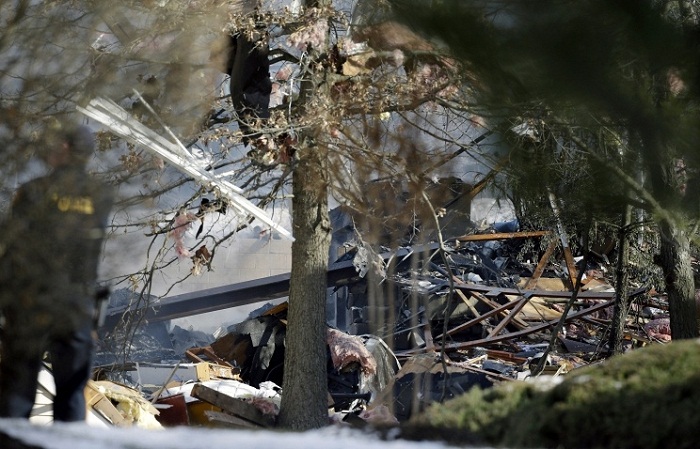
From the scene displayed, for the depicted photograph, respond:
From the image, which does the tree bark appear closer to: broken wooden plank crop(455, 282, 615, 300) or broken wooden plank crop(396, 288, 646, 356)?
broken wooden plank crop(396, 288, 646, 356)

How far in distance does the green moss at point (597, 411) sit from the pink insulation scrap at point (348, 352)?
571cm

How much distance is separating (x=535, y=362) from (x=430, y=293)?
5.73ft

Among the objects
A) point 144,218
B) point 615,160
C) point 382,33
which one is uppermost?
point 382,33

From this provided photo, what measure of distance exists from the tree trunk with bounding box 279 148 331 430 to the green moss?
15.0 feet

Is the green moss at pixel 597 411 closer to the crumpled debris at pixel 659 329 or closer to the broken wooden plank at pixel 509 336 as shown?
the broken wooden plank at pixel 509 336

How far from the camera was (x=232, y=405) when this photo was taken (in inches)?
237

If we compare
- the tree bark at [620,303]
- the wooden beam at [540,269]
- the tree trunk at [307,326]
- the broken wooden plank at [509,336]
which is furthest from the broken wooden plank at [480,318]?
the tree trunk at [307,326]

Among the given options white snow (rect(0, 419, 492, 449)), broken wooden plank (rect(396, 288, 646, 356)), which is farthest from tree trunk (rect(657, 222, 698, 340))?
white snow (rect(0, 419, 492, 449))

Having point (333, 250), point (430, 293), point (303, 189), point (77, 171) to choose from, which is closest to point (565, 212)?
point (303, 189)

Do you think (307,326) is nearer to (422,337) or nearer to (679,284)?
(422,337)

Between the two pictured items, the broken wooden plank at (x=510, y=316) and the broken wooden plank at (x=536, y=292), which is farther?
the broken wooden plank at (x=536, y=292)

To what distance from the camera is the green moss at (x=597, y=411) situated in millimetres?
1811

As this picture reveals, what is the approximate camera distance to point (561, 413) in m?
1.86

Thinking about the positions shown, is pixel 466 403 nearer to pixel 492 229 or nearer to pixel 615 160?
pixel 615 160
